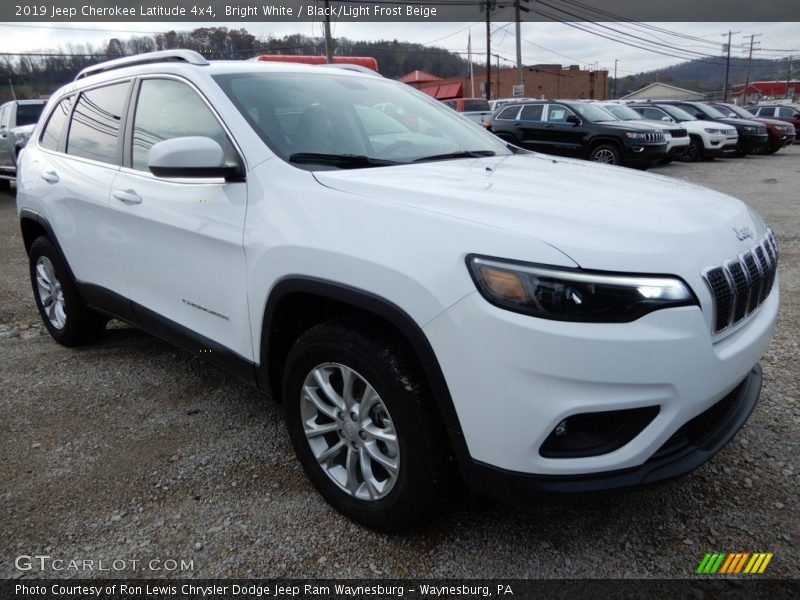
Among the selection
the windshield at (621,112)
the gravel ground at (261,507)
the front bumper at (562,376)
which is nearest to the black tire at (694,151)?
the windshield at (621,112)

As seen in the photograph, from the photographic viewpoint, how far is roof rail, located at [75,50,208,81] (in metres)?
2.96

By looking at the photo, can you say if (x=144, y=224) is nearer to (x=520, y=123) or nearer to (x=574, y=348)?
(x=574, y=348)

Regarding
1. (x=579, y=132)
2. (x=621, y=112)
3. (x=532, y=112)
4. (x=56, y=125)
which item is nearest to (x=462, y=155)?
(x=56, y=125)

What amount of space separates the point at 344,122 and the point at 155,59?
120cm

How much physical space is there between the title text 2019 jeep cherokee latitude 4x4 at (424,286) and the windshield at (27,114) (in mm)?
11158

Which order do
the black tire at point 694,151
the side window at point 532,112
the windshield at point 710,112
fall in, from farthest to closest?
the windshield at point 710,112
the black tire at point 694,151
the side window at point 532,112

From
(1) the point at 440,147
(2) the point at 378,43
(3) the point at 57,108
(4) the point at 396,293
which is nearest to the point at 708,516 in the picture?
(4) the point at 396,293

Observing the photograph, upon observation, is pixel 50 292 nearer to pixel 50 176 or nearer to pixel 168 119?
pixel 50 176

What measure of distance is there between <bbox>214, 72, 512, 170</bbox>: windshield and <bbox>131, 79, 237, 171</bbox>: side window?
147 millimetres

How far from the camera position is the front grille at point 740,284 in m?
1.82

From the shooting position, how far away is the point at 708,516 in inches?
90.9

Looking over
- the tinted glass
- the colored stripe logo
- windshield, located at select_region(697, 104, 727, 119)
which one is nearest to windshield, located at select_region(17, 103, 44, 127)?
the colored stripe logo

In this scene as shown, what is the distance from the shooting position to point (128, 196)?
9.96 ft

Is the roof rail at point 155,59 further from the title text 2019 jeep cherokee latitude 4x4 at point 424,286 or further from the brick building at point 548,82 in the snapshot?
the brick building at point 548,82
